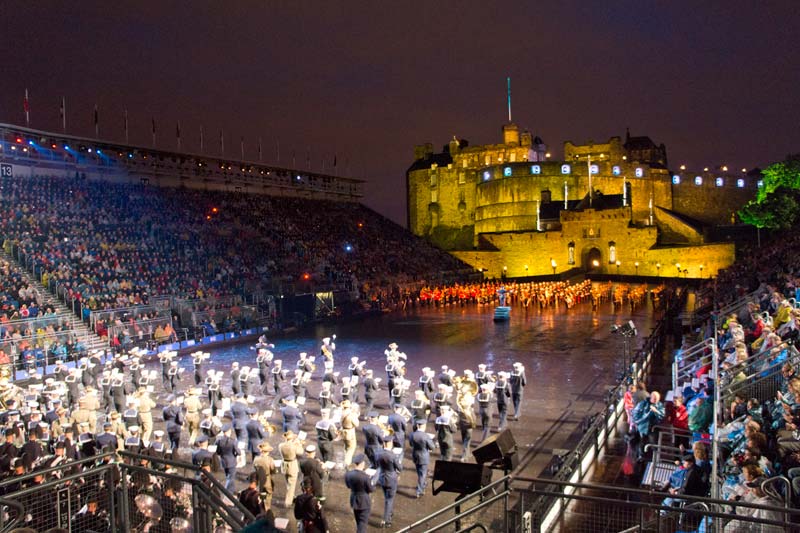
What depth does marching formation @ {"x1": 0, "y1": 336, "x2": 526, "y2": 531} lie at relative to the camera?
8539mm

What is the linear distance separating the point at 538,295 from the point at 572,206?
2506 cm

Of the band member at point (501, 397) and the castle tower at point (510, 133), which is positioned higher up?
the castle tower at point (510, 133)

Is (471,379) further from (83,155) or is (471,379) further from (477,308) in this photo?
(83,155)

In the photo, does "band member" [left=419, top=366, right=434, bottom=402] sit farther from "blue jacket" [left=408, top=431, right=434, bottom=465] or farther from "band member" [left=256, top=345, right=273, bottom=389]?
"band member" [left=256, top=345, right=273, bottom=389]

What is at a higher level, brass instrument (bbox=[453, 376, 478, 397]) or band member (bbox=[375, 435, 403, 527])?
brass instrument (bbox=[453, 376, 478, 397])

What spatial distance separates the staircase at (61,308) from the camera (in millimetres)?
21391

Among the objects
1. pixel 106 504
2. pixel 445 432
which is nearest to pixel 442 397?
pixel 445 432

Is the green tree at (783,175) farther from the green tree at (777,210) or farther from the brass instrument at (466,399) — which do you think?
the brass instrument at (466,399)

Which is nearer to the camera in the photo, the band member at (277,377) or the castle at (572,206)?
the band member at (277,377)

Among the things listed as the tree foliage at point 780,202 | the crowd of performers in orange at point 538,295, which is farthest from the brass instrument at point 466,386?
the tree foliage at point 780,202

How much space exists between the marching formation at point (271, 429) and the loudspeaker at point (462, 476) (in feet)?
4.35

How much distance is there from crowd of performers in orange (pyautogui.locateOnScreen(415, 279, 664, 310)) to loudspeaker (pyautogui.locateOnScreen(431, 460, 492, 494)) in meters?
29.7

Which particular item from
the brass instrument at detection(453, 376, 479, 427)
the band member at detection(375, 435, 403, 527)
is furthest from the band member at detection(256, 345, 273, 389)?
the band member at detection(375, 435, 403, 527)

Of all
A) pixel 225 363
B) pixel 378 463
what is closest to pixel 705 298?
pixel 225 363
